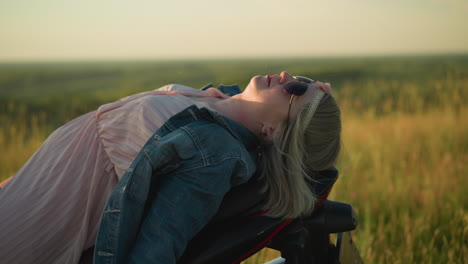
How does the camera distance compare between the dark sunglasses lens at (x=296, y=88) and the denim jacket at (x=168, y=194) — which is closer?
the denim jacket at (x=168, y=194)

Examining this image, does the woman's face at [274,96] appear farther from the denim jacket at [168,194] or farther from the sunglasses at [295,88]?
the denim jacket at [168,194]

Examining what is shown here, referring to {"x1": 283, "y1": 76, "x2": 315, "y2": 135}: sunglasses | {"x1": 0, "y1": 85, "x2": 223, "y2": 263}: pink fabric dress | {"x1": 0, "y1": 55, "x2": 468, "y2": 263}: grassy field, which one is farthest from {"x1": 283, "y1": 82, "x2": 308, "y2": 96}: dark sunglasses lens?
{"x1": 0, "y1": 85, "x2": 223, "y2": 263}: pink fabric dress

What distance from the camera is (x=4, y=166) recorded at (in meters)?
4.55

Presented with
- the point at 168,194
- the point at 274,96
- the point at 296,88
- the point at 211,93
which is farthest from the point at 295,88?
the point at 168,194

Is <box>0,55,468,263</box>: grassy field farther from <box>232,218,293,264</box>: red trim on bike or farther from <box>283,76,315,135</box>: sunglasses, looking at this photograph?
<box>232,218,293,264</box>: red trim on bike

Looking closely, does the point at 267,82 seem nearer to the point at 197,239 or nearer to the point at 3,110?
the point at 197,239

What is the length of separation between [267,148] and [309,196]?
0.34m

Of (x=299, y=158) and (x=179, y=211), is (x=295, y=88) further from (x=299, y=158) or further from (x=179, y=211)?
(x=179, y=211)

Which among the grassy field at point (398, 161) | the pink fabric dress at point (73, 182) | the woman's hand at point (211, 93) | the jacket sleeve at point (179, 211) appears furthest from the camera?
the grassy field at point (398, 161)

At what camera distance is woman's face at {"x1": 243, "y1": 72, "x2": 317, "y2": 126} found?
1.93 m

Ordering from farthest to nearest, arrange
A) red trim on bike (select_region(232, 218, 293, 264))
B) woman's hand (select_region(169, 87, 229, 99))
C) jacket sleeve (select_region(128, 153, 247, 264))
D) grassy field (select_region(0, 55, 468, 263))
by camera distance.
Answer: grassy field (select_region(0, 55, 468, 263)) → woman's hand (select_region(169, 87, 229, 99)) → red trim on bike (select_region(232, 218, 293, 264)) → jacket sleeve (select_region(128, 153, 247, 264))

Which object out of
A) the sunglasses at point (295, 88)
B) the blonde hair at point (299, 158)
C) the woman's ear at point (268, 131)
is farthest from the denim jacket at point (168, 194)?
the sunglasses at point (295, 88)

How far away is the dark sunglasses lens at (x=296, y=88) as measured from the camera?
194 centimetres

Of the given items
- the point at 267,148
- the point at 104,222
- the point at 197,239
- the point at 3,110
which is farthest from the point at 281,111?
the point at 3,110
